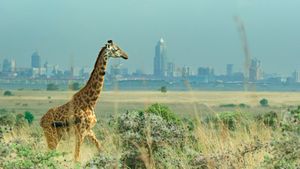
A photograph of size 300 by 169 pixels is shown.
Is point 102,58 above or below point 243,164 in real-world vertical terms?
above

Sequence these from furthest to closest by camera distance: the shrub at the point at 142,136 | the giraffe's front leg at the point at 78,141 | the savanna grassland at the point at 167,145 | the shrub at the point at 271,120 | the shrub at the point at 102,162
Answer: the shrub at the point at 271,120
the giraffe's front leg at the point at 78,141
the shrub at the point at 142,136
the shrub at the point at 102,162
the savanna grassland at the point at 167,145

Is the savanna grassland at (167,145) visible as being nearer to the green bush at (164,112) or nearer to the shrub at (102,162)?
the shrub at (102,162)

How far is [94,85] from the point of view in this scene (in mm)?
12945

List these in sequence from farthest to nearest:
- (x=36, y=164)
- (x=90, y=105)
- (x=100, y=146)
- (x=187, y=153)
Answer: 1. (x=90, y=105)
2. (x=100, y=146)
3. (x=187, y=153)
4. (x=36, y=164)

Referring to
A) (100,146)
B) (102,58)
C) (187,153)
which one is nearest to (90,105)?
(102,58)

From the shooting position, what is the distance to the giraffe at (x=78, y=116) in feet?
38.7

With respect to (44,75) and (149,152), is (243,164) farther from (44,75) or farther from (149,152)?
(44,75)

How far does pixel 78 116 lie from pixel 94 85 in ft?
3.45

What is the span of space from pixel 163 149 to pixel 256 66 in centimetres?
217

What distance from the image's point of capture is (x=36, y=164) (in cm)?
725

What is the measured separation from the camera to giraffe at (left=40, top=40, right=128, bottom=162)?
1179cm

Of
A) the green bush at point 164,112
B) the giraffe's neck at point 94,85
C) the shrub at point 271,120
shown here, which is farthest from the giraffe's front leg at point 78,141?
the shrub at point 271,120

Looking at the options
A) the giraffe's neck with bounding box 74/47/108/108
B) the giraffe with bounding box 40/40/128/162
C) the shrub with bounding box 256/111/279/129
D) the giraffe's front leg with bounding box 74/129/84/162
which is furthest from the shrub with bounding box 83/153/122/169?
the giraffe's neck with bounding box 74/47/108/108

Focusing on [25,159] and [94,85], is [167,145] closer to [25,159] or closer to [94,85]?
[25,159]
